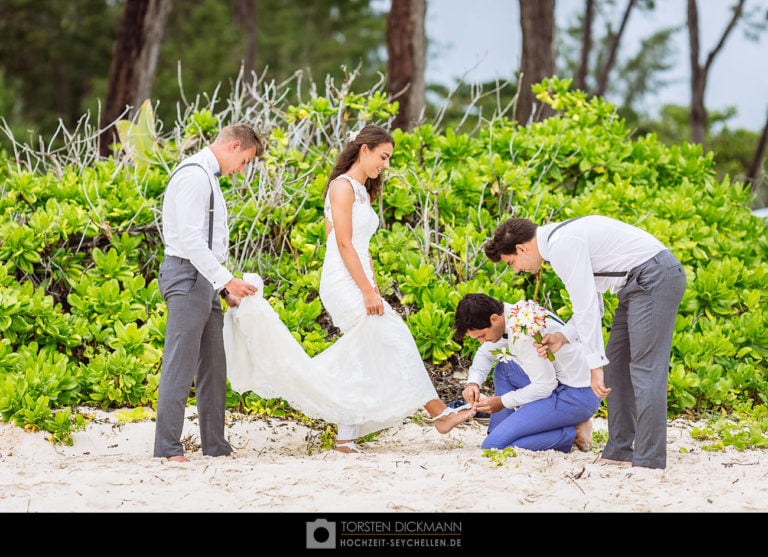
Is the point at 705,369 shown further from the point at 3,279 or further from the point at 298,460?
the point at 3,279

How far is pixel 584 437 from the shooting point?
5.46 meters

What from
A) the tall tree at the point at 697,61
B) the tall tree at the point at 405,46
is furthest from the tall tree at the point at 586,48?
the tall tree at the point at 405,46

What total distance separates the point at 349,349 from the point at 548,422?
1.18 m

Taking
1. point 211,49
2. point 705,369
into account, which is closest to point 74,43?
point 211,49

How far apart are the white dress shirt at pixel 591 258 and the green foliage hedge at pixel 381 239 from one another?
5.22ft

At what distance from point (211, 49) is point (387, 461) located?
91.2ft

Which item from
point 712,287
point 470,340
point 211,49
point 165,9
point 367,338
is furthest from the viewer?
point 211,49

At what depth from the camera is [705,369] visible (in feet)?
21.3

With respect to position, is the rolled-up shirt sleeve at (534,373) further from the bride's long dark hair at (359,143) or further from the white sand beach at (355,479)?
the bride's long dark hair at (359,143)

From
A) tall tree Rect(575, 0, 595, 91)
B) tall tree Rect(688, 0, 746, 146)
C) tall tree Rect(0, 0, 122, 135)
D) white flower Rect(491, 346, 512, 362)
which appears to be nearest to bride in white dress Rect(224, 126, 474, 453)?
white flower Rect(491, 346, 512, 362)

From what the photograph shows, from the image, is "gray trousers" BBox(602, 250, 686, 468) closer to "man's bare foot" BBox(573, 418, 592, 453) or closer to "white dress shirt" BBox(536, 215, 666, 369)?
"white dress shirt" BBox(536, 215, 666, 369)

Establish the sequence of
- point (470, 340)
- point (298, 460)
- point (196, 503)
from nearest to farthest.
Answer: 1. point (196, 503)
2. point (298, 460)
3. point (470, 340)

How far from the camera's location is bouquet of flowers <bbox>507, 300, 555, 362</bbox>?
4992mm
